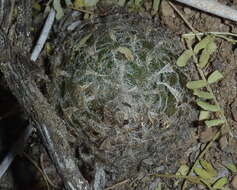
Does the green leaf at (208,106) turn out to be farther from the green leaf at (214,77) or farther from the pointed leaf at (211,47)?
the pointed leaf at (211,47)

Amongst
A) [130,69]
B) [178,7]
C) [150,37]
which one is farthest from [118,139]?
[178,7]

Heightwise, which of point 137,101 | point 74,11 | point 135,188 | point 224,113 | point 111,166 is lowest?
point 135,188

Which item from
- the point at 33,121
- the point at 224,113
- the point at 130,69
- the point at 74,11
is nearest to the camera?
the point at 33,121

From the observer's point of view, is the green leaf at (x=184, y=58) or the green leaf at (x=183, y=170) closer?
the green leaf at (x=184, y=58)

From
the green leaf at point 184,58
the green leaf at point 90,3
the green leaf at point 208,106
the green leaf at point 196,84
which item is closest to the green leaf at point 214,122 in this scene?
the green leaf at point 208,106

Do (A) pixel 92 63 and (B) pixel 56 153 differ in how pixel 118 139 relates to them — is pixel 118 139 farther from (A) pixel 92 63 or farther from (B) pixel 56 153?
(B) pixel 56 153

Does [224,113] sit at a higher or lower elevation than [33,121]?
lower

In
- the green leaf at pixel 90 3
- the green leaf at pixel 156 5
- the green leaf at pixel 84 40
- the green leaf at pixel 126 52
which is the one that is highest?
the green leaf at pixel 90 3
